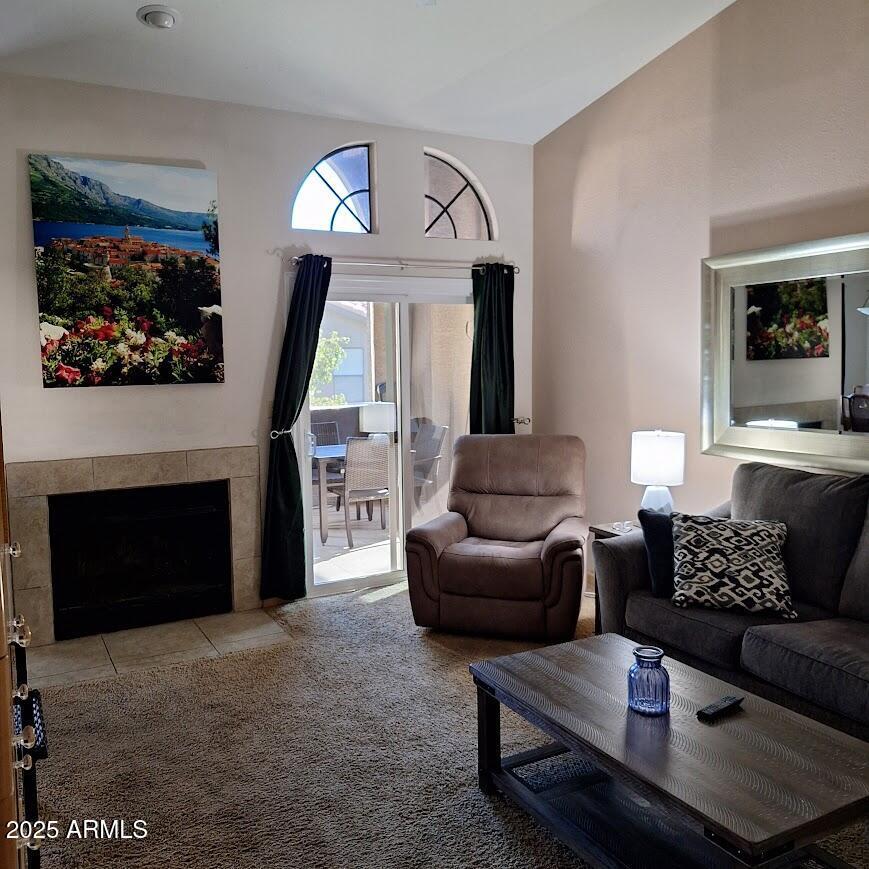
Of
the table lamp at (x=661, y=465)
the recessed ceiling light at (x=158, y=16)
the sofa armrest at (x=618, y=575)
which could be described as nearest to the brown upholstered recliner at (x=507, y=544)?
the sofa armrest at (x=618, y=575)

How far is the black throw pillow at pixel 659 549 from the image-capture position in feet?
11.0

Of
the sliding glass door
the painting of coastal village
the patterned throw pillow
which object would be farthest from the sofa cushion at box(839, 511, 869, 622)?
the painting of coastal village

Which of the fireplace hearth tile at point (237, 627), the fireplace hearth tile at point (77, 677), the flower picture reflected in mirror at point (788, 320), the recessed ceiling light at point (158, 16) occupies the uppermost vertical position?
the recessed ceiling light at point (158, 16)

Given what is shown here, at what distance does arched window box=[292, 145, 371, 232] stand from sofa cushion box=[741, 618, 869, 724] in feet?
10.5

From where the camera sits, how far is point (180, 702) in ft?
11.1

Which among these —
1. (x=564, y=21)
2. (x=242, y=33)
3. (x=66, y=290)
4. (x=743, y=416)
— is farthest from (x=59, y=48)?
(x=743, y=416)

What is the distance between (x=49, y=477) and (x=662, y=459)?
308cm

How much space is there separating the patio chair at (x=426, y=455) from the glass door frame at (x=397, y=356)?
0.08 m

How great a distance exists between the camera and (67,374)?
4.04 metres

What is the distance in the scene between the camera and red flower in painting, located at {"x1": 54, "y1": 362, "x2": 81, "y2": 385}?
402 centimetres

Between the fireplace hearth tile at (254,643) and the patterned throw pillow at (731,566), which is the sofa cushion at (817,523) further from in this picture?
the fireplace hearth tile at (254,643)

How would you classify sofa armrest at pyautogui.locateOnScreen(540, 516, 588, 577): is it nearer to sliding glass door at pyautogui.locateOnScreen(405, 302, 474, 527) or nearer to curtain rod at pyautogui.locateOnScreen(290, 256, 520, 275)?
sliding glass door at pyautogui.locateOnScreen(405, 302, 474, 527)

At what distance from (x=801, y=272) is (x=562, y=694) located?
231cm

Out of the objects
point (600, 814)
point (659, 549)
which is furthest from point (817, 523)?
point (600, 814)
